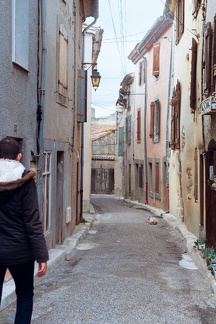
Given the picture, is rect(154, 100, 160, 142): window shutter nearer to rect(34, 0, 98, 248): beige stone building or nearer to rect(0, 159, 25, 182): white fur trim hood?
rect(34, 0, 98, 248): beige stone building

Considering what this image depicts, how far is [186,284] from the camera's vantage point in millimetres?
8312

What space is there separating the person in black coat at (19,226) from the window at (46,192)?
248 inches

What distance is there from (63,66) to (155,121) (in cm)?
1461

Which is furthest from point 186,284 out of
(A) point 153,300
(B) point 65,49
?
(B) point 65,49

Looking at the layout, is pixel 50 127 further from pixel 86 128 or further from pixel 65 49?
pixel 86 128

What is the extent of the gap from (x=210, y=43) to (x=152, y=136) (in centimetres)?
1635

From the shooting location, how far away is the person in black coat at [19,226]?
429 cm

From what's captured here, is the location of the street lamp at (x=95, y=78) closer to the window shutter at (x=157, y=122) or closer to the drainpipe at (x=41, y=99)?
the drainpipe at (x=41, y=99)

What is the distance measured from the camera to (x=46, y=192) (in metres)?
11.1

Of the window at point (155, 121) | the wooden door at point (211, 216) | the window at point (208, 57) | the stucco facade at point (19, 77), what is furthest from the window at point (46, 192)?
the window at point (155, 121)

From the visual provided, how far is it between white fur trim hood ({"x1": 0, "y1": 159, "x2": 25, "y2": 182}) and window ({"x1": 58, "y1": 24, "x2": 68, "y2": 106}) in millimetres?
7941

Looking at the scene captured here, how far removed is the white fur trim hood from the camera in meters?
4.36

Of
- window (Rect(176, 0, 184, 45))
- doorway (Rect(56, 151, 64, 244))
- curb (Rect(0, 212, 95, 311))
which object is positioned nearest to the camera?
curb (Rect(0, 212, 95, 311))

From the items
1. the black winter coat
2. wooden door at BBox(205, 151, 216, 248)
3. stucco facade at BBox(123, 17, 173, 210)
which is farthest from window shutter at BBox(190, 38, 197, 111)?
the black winter coat
